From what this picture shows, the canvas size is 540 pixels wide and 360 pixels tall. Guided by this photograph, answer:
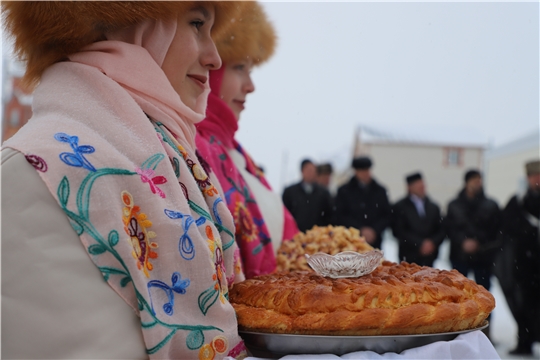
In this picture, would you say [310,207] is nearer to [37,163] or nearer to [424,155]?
[37,163]

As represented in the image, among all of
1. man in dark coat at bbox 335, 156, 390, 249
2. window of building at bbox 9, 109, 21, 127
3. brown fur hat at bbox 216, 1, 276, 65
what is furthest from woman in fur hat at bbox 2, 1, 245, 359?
window of building at bbox 9, 109, 21, 127

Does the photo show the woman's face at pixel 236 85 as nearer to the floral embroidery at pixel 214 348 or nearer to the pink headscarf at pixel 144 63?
the pink headscarf at pixel 144 63

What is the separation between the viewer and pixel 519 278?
5.47 metres

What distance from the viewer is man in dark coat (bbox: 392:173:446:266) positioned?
6051 mm

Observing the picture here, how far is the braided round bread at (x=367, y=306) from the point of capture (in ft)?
4.40

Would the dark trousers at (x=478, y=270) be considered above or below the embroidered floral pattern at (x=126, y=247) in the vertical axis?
below

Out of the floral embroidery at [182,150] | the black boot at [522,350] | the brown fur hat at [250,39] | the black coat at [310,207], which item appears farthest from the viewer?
the black coat at [310,207]

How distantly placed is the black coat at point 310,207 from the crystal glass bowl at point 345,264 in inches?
178

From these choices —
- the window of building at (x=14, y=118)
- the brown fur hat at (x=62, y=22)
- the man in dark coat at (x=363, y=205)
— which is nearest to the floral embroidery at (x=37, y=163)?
the brown fur hat at (x=62, y=22)

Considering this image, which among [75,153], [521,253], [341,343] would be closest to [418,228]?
[521,253]

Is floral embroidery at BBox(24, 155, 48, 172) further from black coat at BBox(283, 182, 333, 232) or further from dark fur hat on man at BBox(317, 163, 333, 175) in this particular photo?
dark fur hat on man at BBox(317, 163, 333, 175)

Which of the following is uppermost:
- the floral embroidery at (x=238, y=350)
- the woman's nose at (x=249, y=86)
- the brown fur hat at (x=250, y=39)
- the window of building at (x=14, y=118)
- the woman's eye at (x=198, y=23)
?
the window of building at (x=14, y=118)

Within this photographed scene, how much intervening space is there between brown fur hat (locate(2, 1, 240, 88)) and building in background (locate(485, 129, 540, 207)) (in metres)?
10.2

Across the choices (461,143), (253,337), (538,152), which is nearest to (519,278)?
(253,337)
